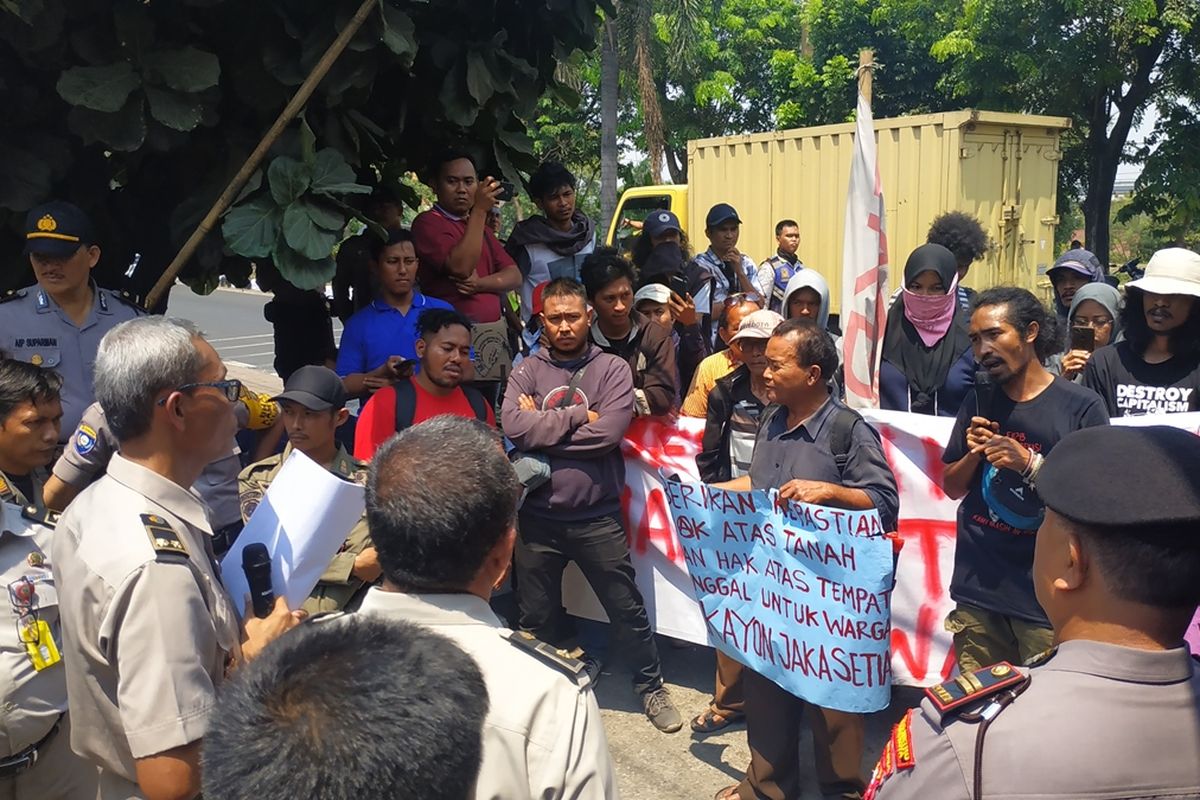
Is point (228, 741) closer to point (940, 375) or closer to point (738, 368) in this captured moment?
point (738, 368)

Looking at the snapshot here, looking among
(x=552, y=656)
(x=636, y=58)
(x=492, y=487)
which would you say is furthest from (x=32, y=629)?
(x=636, y=58)

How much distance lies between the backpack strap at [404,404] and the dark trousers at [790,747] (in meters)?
1.75

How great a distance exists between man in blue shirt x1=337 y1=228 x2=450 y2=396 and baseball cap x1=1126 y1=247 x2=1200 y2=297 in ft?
9.57

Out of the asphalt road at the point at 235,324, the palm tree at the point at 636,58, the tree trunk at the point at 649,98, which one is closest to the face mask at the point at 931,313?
the asphalt road at the point at 235,324

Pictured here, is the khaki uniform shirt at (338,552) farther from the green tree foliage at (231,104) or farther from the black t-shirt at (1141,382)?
the black t-shirt at (1141,382)

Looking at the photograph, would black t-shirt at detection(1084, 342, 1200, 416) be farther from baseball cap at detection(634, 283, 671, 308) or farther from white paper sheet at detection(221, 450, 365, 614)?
white paper sheet at detection(221, 450, 365, 614)

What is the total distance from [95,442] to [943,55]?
20.2 m

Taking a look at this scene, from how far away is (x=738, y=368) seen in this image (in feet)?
15.0

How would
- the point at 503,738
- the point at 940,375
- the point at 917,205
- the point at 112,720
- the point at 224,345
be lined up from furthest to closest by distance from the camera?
the point at 224,345 → the point at 917,205 → the point at 940,375 → the point at 112,720 → the point at 503,738

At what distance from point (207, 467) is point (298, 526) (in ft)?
5.60

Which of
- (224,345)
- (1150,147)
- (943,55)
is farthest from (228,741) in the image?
(1150,147)

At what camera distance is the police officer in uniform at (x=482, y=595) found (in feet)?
5.40

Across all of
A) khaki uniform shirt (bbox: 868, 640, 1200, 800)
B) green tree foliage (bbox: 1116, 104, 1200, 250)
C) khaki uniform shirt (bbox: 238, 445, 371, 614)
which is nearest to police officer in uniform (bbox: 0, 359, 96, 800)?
khaki uniform shirt (bbox: 238, 445, 371, 614)

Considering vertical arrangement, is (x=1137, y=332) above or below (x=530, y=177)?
below
